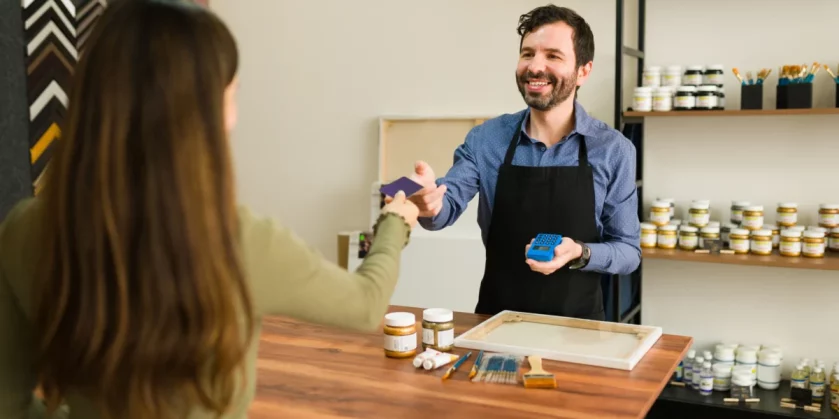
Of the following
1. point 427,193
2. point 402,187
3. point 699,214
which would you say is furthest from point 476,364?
point 699,214

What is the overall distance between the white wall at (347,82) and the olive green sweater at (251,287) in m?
2.74

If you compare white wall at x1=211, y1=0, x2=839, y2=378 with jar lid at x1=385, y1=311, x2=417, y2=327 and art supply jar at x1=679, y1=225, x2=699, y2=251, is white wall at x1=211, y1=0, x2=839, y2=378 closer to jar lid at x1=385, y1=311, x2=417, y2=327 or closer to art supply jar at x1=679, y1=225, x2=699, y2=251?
art supply jar at x1=679, y1=225, x2=699, y2=251

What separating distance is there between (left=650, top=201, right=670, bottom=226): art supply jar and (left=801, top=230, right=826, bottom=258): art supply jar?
0.54 meters

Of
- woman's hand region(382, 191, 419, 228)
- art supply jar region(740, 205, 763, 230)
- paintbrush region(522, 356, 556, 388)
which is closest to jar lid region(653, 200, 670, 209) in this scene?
art supply jar region(740, 205, 763, 230)

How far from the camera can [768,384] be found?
3311 millimetres

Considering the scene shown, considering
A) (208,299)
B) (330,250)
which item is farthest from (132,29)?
(330,250)

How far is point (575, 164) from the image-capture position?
7.95 feet

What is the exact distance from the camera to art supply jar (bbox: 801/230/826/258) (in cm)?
306

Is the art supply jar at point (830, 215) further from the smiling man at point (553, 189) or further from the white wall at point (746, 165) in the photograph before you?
the smiling man at point (553, 189)

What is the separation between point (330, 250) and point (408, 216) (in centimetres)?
304

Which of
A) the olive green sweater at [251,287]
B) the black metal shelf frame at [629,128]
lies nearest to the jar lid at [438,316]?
the olive green sweater at [251,287]

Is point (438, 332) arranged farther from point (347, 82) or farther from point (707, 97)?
point (347, 82)

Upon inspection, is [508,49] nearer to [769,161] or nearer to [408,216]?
[769,161]

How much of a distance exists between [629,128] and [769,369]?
118cm
